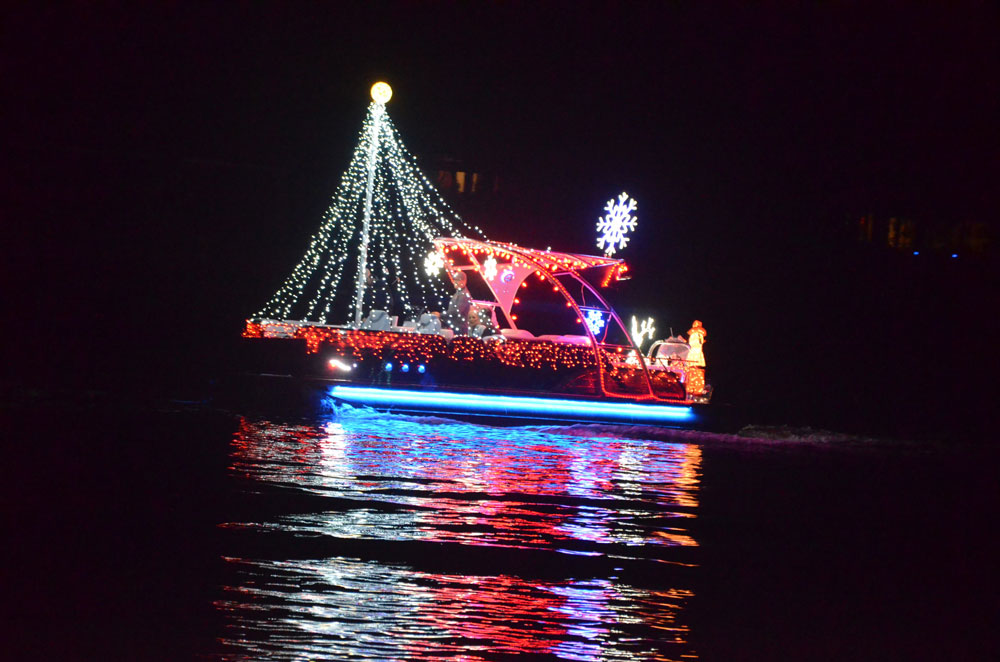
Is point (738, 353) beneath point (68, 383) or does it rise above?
above

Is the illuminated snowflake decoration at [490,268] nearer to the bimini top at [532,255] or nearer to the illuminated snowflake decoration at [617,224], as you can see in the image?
the bimini top at [532,255]

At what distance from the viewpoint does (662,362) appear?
16.6 metres

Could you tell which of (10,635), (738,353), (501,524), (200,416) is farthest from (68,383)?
(738,353)

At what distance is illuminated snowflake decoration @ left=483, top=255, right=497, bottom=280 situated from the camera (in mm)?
16812

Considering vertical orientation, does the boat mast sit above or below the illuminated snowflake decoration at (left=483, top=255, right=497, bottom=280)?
above

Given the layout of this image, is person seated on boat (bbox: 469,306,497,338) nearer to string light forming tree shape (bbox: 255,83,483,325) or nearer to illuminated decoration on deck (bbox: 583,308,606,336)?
string light forming tree shape (bbox: 255,83,483,325)

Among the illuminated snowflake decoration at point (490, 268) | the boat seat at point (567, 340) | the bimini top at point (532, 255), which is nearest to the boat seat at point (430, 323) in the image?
the bimini top at point (532, 255)

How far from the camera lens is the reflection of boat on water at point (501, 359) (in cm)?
1498

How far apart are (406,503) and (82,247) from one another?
22.8 m

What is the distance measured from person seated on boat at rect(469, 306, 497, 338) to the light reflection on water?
4.10 m

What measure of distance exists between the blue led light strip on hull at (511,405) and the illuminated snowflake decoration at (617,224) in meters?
3.15

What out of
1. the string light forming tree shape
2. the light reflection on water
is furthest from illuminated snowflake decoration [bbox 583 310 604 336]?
the light reflection on water

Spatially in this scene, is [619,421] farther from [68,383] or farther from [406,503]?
[68,383]

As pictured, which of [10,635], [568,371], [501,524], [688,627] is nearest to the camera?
[10,635]
